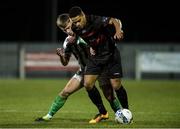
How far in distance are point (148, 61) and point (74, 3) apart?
1296 centimetres

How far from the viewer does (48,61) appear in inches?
1141

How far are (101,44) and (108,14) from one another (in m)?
30.2

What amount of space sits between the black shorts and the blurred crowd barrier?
51.9 ft

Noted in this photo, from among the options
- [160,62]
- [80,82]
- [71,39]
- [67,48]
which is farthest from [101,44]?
[160,62]

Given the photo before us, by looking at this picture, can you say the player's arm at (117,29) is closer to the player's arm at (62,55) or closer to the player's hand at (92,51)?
the player's hand at (92,51)

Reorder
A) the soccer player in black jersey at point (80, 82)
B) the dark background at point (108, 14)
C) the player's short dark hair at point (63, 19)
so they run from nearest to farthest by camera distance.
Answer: the player's short dark hair at point (63, 19), the soccer player in black jersey at point (80, 82), the dark background at point (108, 14)

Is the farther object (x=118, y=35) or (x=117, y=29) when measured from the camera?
(x=117, y=29)

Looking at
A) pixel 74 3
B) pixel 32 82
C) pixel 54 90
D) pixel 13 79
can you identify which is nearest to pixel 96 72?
pixel 54 90

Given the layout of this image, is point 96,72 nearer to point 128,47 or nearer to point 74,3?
→ point 128,47

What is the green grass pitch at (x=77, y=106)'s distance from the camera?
1291cm

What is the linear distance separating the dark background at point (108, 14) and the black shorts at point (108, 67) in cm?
2687

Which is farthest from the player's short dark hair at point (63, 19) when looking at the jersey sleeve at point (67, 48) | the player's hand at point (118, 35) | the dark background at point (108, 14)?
the dark background at point (108, 14)

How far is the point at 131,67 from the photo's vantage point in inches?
1177

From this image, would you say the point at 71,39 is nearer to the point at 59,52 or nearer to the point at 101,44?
the point at 59,52
